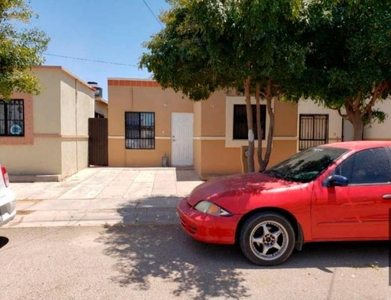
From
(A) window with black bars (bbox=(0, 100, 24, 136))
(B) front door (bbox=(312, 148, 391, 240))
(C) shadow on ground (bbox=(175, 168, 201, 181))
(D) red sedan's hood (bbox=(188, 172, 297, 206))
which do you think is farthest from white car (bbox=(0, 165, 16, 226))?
(C) shadow on ground (bbox=(175, 168, 201, 181))

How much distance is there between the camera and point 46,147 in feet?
29.5

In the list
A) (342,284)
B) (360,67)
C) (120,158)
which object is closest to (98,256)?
(342,284)

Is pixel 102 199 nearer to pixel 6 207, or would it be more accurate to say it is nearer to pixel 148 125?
pixel 6 207

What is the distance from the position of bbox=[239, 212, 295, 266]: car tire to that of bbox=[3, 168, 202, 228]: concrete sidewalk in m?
1.99

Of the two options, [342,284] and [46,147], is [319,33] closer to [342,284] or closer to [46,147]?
[342,284]

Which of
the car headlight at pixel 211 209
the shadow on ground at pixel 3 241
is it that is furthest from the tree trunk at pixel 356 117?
the shadow on ground at pixel 3 241

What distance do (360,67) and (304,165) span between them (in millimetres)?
2169

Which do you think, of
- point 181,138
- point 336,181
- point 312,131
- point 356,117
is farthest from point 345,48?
point 181,138

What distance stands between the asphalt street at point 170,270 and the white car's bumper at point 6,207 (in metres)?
0.41

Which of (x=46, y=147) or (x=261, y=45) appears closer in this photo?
(x=261, y=45)

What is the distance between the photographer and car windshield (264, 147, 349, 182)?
12.6 feet

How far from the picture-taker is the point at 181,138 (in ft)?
41.5

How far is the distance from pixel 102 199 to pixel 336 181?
520 centimetres

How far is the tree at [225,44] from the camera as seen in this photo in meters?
4.09
